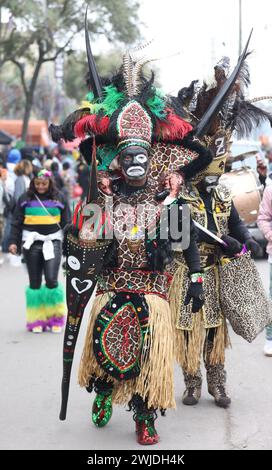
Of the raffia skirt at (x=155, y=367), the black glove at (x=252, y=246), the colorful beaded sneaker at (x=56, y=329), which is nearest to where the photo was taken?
the raffia skirt at (x=155, y=367)

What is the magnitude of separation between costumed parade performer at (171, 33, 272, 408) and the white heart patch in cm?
107

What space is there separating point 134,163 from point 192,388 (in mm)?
1882

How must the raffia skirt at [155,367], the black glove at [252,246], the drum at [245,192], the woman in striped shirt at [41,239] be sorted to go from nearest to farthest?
the raffia skirt at [155,367]
the black glove at [252,246]
the woman in striped shirt at [41,239]
the drum at [245,192]

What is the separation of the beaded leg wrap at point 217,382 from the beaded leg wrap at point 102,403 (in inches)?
37.0

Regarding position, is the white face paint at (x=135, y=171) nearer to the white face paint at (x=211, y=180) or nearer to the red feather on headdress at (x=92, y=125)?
the red feather on headdress at (x=92, y=125)

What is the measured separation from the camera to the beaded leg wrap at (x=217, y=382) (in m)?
5.78

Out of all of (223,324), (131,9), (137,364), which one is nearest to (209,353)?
(223,324)

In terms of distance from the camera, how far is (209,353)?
5.79 m

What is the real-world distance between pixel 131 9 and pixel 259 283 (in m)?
23.8

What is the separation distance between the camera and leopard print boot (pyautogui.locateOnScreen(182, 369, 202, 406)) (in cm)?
584

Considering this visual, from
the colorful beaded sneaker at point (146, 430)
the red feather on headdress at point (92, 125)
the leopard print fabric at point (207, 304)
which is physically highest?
the red feather on headdress at point (92, 125)

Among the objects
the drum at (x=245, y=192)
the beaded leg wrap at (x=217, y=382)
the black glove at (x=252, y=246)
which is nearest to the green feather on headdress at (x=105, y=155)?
the black glove at (x=252, y=246)

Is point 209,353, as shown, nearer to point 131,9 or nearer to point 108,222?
point 108,222

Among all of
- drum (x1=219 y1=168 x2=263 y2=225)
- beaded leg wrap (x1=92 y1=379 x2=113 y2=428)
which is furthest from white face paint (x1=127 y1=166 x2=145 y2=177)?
drum (x1=219 y1=168 x2=263 y2=225)
